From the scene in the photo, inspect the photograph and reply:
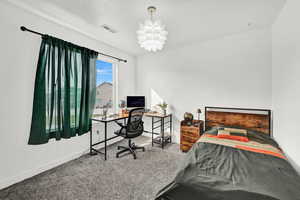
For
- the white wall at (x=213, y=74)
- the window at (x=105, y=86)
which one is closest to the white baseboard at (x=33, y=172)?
the window at (x=105, y=86)

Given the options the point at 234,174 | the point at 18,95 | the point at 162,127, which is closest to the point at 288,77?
the point at 234,174

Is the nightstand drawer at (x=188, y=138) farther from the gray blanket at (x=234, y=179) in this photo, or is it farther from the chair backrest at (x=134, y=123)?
the gray blanket at (x=234, y=179)

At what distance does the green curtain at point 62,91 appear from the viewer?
211 cm

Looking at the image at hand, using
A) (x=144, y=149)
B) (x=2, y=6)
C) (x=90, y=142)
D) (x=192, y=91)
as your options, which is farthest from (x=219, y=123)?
(x=2, y=6)

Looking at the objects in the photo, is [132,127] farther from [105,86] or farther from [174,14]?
[174,14]

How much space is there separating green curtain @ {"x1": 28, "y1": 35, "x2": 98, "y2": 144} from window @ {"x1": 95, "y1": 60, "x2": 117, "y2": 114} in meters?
0.39

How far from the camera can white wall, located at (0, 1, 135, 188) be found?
6.05ft

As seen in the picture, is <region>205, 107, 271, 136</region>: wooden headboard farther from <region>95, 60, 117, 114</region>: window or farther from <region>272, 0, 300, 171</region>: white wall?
<region>95, 60, 117, 114</region>: window

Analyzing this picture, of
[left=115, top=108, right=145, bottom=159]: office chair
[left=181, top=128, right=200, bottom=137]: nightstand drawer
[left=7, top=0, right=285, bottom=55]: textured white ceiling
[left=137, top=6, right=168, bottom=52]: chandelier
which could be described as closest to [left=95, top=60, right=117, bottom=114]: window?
[left=7, top=0, right=285, bottom=55]: textured white ceiling

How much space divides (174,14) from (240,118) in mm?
2431

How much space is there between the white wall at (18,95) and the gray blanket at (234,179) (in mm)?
2229

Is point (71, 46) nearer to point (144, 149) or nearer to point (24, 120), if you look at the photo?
point (24, 120)

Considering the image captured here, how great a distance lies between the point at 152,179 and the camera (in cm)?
204

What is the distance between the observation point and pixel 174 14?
83.1 inches
